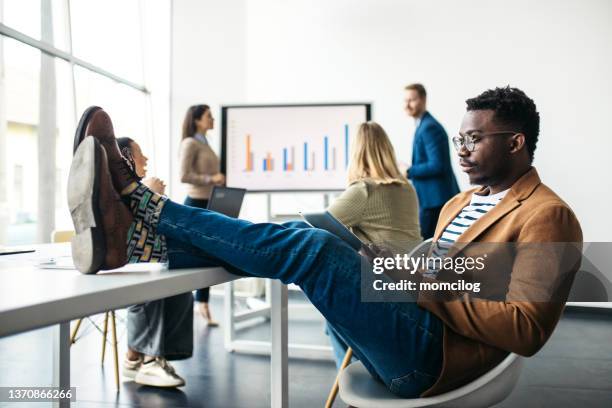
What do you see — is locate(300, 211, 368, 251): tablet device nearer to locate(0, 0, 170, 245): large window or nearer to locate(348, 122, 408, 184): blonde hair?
locate(348, 122, 408, 184): blonde hair

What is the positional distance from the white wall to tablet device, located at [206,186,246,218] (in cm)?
332

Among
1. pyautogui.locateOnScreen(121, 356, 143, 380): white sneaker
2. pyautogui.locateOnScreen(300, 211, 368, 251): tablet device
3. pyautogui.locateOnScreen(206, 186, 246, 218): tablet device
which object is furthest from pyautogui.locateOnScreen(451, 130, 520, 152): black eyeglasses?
pyautogui.locateOnScreen(121, 356, 143, 380): white sneaker

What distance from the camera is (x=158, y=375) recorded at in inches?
93.8

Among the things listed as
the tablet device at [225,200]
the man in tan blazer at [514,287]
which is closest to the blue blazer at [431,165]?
the tablet device at [225,200]

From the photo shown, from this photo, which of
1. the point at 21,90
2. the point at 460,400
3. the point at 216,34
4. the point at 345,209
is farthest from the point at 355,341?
the point at 216,34

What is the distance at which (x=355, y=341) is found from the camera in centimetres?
114

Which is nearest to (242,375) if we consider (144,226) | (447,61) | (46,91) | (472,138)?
(144,226)

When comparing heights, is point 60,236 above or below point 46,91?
below

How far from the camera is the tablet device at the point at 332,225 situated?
1151 mm

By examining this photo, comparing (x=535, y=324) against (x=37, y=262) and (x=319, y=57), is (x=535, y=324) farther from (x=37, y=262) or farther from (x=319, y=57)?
(x=319, y=57)

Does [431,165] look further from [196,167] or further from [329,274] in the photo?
[329,274]

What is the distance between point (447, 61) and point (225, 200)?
361cm

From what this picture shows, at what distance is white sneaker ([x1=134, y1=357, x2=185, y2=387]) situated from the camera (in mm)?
2367

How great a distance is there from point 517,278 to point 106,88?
467 centimetres
